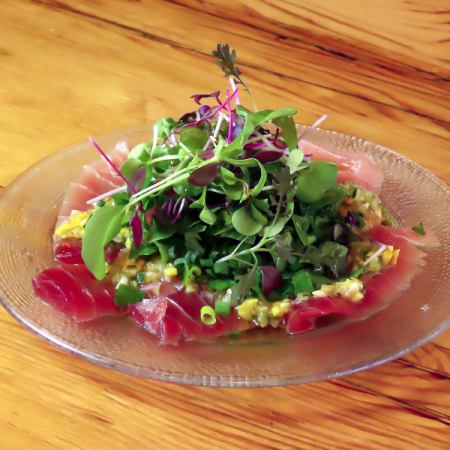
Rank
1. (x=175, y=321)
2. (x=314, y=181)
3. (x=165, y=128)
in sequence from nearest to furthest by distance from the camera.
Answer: (x=175, y=321) → (x=314, y=181) → (x=165, y=128)

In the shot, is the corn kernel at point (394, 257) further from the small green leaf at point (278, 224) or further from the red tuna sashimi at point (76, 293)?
the red tuna sashimi at point (76, 293)

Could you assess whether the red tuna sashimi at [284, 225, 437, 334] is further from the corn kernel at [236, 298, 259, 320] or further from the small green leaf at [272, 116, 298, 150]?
the small green leaf at [272, 116, 298, 150]

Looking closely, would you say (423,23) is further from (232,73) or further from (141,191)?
(141,191)

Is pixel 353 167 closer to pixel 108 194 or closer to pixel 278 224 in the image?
pixel 278 224

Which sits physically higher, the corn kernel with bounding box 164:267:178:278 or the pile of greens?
the pile of greens

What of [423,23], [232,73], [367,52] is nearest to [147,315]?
[232,73]

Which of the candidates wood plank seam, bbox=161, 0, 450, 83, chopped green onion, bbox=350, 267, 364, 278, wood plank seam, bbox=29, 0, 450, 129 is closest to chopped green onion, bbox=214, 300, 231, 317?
Result: chopped green onion, bbox=350, 267, 364, 278

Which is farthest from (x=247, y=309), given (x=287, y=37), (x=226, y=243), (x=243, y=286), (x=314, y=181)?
(x=287, y=37)
